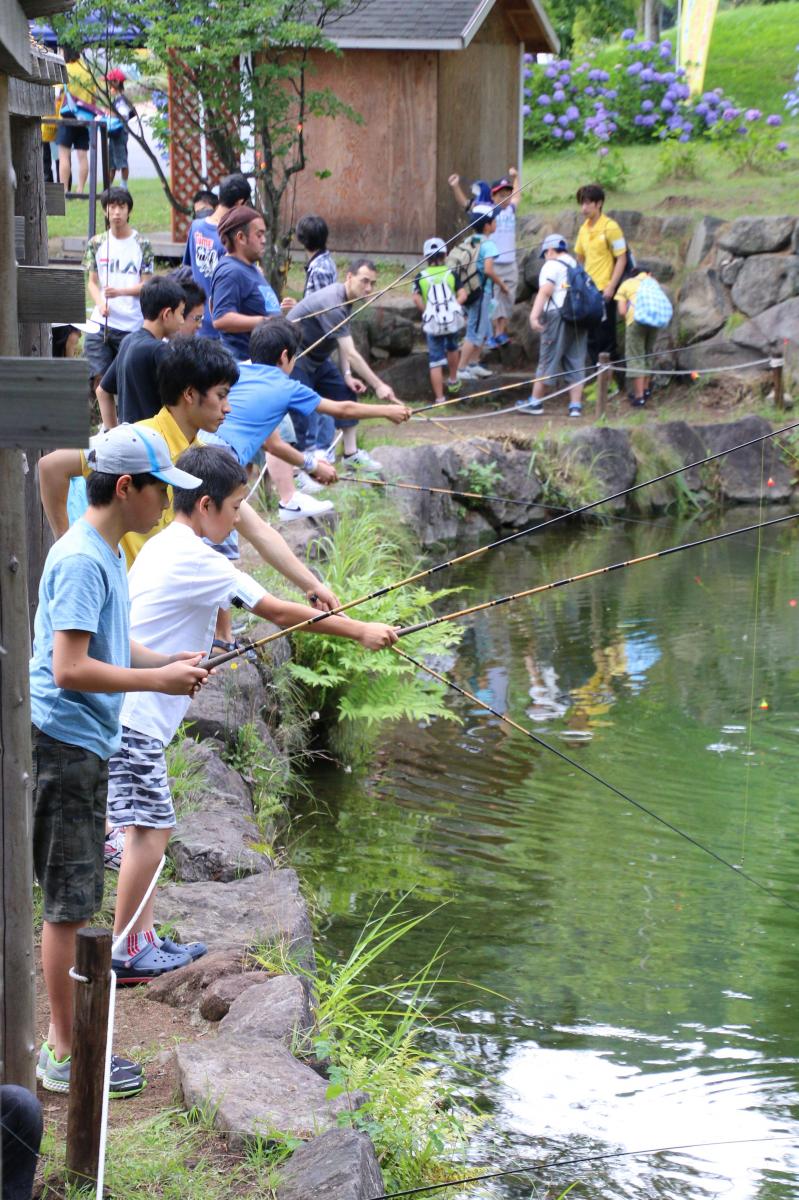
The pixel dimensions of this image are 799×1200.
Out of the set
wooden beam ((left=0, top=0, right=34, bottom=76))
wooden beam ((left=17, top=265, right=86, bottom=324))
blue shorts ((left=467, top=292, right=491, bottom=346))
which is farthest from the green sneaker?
blue shorts ((left=467, top=292, right=491, bottom=346))

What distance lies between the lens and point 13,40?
250 centimetres

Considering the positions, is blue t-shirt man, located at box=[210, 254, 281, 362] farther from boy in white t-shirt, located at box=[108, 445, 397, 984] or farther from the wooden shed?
the wooden shed

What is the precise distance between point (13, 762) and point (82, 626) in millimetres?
357

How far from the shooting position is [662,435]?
41.2ft

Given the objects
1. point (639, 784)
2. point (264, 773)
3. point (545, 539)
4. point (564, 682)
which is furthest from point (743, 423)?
point (264, 773)

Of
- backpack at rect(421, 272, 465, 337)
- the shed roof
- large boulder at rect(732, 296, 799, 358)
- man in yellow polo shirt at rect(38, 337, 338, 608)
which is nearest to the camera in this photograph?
man in yellow polo shirt at rect(38, 337, 338, 608)

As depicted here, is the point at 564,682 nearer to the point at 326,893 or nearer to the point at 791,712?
the point at 791,712

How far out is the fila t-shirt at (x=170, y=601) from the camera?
3.78m

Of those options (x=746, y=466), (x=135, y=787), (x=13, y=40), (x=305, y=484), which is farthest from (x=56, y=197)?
(x=746, y=466)

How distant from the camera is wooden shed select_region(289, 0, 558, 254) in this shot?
51.1 feet

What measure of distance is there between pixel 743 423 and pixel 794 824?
24.2ft

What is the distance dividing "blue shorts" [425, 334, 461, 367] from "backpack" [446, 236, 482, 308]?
49cm

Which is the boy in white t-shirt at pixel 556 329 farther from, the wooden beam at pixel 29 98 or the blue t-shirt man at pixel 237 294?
the wooden beam at pixel 29 98

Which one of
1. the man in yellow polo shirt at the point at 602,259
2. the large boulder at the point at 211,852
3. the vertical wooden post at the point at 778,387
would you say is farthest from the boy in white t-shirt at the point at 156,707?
the vertical wooden post at the point at 778,387
